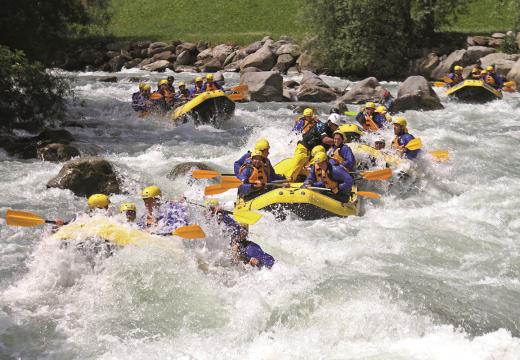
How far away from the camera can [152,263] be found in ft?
22.9

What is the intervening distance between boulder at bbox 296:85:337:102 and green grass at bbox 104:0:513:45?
8945mm

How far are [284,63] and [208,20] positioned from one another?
9714 millimetres

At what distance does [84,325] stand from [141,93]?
12.2m

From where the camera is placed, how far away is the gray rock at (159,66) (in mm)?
28359

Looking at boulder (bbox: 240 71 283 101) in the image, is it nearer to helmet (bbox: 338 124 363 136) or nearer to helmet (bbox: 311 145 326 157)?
helmet (bbox: 338 124 363 136)

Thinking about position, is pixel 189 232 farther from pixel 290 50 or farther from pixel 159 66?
pixel 159 66

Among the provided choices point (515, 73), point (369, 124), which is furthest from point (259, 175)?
point (515, 73)

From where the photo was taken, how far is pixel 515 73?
21.7 m

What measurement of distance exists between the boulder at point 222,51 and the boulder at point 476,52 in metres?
10.0

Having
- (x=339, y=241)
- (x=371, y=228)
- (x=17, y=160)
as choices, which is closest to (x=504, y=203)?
(x=371, y=228)

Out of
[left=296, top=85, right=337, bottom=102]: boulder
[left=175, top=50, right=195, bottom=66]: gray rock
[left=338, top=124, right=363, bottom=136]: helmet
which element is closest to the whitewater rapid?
[left=338, top=124, right=363, bottom=136]: helmet

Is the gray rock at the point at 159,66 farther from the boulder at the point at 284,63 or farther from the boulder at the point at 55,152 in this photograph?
the boulder at the point at 55,152

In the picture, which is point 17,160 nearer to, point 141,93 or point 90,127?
point 90,127

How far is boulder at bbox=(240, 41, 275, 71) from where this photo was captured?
2658 cm
